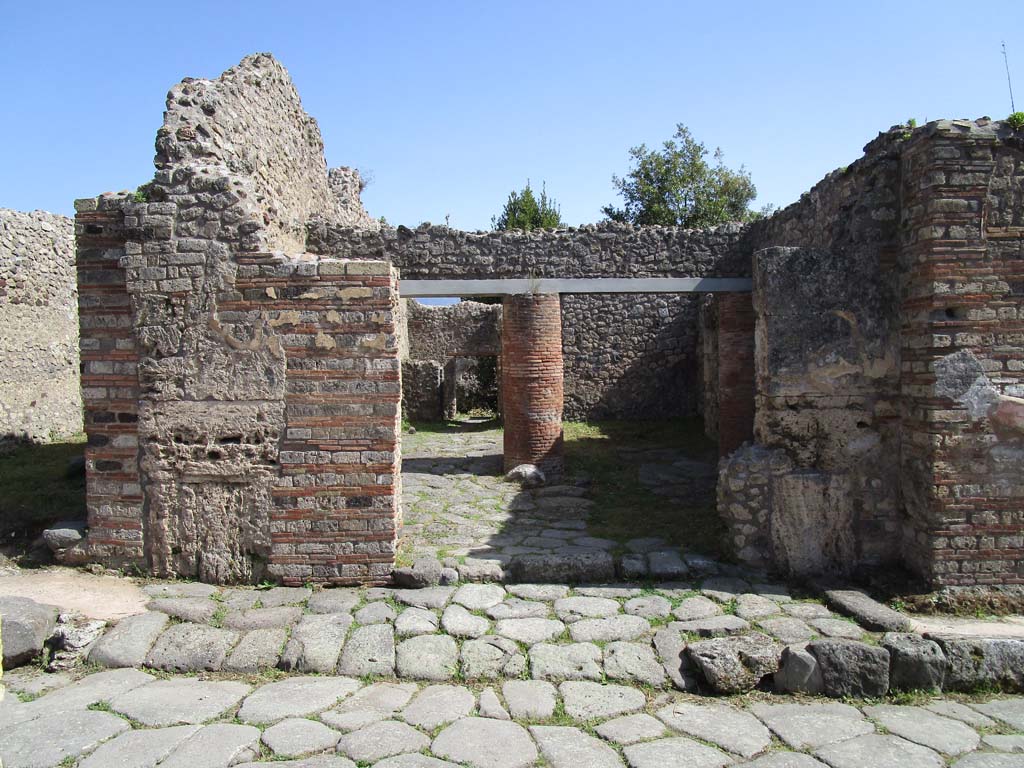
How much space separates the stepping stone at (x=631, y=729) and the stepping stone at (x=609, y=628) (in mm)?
746

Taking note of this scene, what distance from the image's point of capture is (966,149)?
15.7 ft

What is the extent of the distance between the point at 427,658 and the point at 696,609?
190cm

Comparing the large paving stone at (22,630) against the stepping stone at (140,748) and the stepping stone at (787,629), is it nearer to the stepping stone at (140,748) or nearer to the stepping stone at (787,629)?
the stepping stone at (140,748)

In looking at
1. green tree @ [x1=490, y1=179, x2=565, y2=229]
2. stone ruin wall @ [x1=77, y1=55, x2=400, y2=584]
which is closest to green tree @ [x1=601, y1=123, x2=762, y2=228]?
green tree @ [x1=490, y1=179, x2=565, y2=229]

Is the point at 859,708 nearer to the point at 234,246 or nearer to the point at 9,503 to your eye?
the point at 234,246

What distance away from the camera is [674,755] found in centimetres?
333

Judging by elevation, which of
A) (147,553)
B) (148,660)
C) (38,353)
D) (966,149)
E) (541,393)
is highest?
(966,149)

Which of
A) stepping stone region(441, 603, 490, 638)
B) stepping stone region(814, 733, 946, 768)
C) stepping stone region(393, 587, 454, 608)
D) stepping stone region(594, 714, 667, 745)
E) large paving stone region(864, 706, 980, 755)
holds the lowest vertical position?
large paving stone region(864, 706, 980, 755)

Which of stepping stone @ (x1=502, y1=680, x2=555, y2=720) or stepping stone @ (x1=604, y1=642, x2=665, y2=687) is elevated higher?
stepping stone @ (x1=604, y1=642, x2=665, y2=687)

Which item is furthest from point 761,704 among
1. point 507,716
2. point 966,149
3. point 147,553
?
point 147,553

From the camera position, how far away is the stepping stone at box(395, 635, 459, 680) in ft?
13.3

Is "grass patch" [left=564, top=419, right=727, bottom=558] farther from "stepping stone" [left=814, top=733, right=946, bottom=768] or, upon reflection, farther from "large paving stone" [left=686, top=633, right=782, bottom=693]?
"stepping stone" [left=814, top=733, right=946, bottom=768]

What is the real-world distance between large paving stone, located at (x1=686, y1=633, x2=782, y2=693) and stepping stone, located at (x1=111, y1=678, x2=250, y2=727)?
2.61 meters

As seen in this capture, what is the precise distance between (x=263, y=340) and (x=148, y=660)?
7.27 ft
